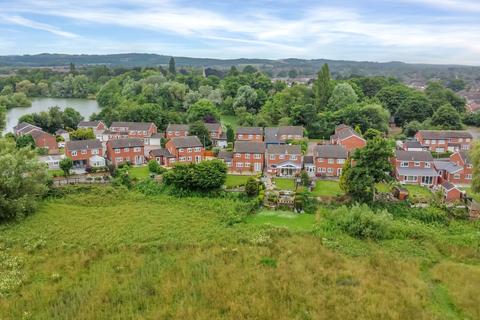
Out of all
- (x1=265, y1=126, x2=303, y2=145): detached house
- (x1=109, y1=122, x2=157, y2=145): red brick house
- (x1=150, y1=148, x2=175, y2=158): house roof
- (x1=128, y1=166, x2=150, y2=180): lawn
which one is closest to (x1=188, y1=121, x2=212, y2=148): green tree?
(x1=109, y1=122, x2=157, y2=145): red brick house

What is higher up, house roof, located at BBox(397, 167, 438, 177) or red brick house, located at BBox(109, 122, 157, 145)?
red brick house, located at BBox(109, 122, 157, 145)

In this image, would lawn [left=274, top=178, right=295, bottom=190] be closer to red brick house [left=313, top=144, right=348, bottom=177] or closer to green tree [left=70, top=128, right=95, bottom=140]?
red brick house [left=313, top=144, right=348, bottom=177]

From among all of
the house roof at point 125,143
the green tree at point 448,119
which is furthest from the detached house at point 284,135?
the green tree at point 448,119

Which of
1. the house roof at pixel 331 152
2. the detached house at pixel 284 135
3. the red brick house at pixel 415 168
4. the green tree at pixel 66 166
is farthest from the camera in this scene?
the detached house at pixel 284 135

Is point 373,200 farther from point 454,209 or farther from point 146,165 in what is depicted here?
point 146,165

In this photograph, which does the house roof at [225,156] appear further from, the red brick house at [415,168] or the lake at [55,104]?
the lake at [55,104]

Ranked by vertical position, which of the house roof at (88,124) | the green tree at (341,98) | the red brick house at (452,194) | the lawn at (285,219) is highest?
the green tree at (341,98)

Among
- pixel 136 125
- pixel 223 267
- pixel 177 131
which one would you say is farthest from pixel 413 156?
pixel 136 125
